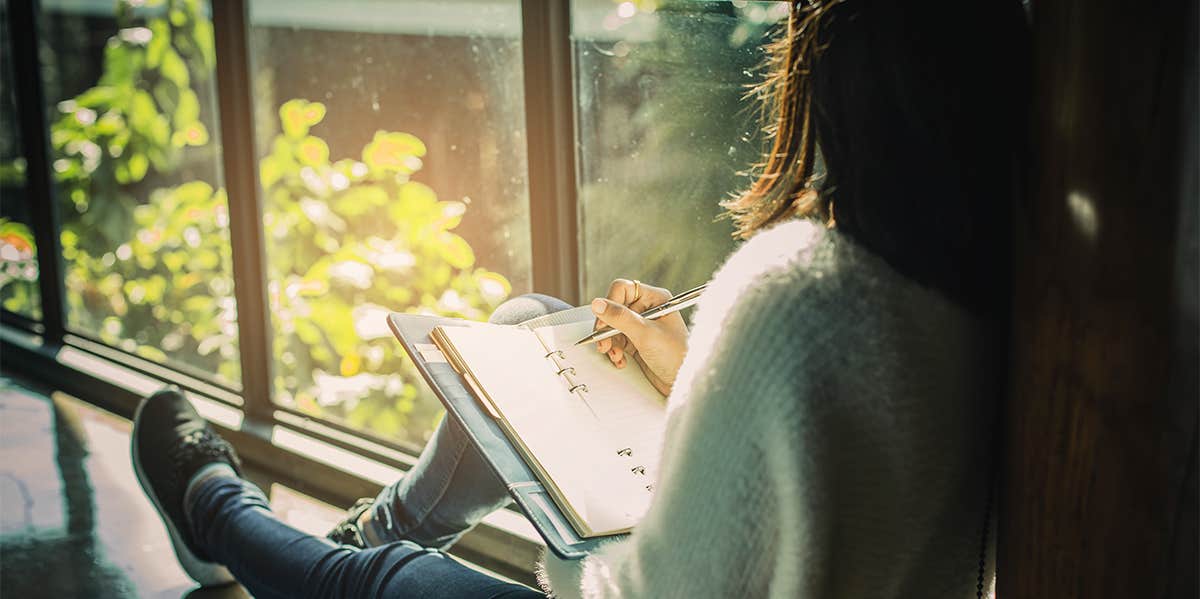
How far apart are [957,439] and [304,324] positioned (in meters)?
2.06

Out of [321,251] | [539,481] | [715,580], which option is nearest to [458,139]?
[321,251]

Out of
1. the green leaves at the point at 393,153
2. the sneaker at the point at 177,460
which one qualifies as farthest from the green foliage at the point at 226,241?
the sneaker at the point at 177,460

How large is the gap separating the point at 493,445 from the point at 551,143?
93 centimetres

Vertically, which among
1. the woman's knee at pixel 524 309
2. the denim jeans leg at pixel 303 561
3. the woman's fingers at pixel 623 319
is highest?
the woman's fingers at pixel 623 319

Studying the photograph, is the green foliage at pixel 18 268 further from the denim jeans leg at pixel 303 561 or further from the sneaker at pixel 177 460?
the denim jeans leg at pixel 303 561

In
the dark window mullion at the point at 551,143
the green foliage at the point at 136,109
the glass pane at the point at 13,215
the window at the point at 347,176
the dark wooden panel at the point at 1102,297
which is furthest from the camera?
the glass pane at the point at 13,215

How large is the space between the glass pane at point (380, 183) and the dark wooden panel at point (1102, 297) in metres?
1.37

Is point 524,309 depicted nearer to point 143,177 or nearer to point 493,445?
point 493,445

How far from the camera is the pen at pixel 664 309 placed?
1.07 meters

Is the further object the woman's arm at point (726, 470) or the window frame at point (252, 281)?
the window frame at point (252, 281)

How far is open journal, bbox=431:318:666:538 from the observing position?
953mm

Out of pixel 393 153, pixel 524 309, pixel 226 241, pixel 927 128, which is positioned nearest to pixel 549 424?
pixel 524 309

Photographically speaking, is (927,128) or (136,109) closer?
(927,128)

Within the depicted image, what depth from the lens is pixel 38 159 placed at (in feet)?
11.2
